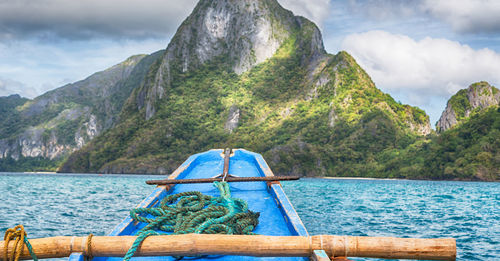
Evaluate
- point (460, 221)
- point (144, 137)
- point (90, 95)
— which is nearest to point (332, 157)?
point (144, 137)

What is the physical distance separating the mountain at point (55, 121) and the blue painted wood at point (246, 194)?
122550mm

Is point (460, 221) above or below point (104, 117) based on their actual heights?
below

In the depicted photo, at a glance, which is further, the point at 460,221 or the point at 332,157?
the point at 332,157

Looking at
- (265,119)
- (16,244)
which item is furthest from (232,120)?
(16,244)

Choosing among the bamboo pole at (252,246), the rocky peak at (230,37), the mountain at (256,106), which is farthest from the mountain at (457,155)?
the bamboo pole at (252,246)

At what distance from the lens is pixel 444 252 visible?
10.6ft

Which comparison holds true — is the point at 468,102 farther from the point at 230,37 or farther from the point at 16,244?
→ the point at 16,244

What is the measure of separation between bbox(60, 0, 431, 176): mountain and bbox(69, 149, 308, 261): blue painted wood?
64097 mm

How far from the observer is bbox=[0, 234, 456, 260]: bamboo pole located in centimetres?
322

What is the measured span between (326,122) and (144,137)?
45476 mm

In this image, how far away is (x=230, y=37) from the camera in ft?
413

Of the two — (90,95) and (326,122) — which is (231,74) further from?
(90,95)

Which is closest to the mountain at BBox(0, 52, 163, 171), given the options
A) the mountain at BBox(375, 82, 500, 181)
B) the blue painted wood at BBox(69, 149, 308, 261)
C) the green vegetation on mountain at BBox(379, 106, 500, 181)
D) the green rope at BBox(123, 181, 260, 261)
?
the mountain at BBox(375, 82, 500, 181)

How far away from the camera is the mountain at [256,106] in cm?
8125
